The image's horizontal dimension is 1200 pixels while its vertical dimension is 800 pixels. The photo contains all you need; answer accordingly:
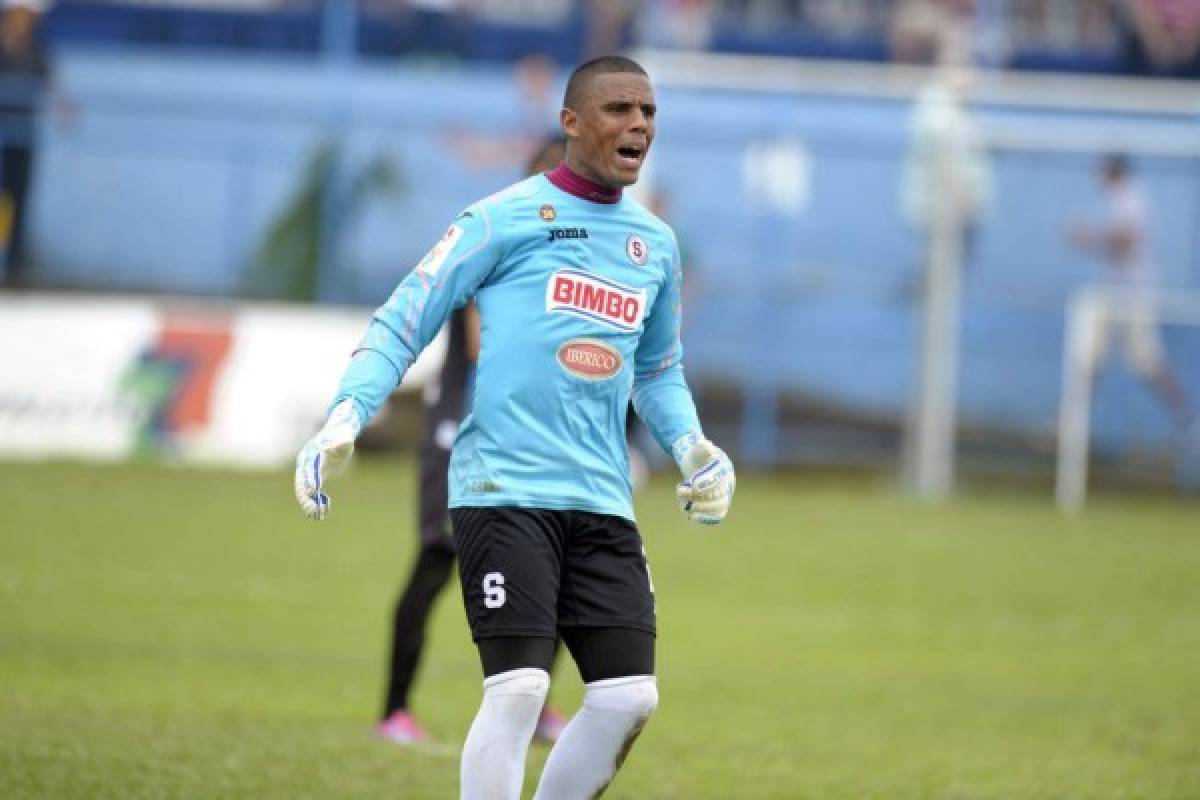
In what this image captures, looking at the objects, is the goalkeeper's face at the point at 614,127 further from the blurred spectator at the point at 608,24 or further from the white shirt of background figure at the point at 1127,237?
the blurred spectator at the point at 608,24

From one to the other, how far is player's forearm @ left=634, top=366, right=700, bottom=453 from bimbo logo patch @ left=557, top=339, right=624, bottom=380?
0.35 m

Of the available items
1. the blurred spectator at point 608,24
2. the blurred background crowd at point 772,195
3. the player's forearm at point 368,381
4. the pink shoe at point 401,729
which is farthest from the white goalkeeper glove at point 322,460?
the blurred spectator at point 608,24

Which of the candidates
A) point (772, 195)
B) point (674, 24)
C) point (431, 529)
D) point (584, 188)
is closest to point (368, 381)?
point (584, 188)

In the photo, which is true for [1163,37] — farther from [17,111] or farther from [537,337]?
[537,337]

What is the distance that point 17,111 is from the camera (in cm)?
2386

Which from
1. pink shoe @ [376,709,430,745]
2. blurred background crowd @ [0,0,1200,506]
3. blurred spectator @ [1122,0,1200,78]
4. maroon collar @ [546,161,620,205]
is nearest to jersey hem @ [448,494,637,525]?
maroon collar @ [546,161,620,205]

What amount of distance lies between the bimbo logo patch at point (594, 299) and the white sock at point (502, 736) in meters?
1.01

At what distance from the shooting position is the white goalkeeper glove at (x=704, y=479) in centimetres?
618

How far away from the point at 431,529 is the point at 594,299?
2.89 meters

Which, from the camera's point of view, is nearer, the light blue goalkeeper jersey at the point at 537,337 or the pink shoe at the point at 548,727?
the light blue goalkeeper jersey at the point at 537,337

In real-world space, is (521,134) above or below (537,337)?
below

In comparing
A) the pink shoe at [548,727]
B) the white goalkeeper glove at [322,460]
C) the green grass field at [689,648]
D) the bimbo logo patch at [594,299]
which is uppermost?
the bimbo logo patch at [594,299]

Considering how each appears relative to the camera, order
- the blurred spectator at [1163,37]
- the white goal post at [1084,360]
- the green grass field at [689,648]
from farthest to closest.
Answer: the blurred spectator at [1163,37], the white goal post at [1084,360], the green grass field at [689,648]

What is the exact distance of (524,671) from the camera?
227 inches
